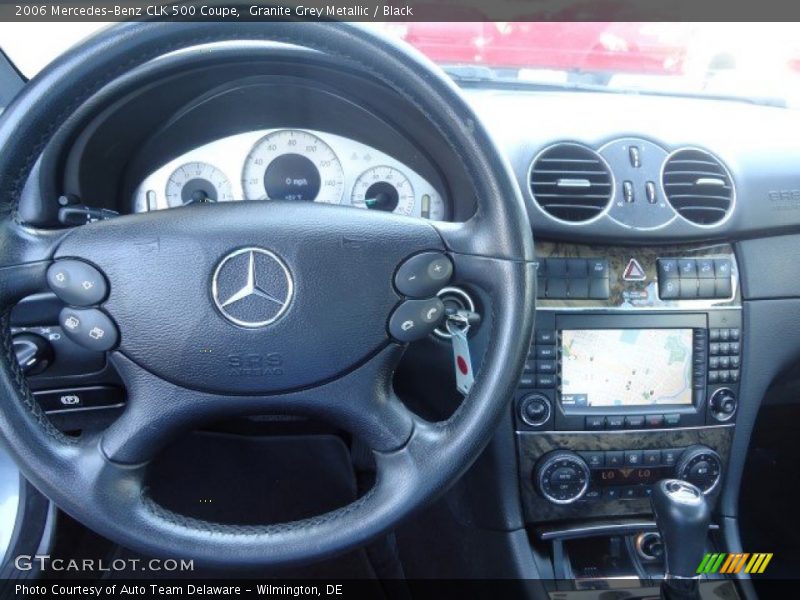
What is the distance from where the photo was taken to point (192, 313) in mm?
1010

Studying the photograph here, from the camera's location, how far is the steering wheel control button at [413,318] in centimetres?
104

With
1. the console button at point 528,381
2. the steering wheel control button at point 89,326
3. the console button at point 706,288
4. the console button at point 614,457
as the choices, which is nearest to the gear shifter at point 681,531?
the console button at point 614,457

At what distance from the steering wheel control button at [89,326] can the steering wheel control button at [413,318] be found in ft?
1.27

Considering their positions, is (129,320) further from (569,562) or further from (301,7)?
(569,562)

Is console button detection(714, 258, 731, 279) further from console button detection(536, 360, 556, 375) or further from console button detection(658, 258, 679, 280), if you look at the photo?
console button detection(536, 360, 556, 375)

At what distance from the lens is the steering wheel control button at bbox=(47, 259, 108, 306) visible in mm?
976

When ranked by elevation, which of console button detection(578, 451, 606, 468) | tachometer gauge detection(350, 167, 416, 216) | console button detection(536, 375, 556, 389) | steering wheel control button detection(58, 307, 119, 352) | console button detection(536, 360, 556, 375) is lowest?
console button detection(578, 451, 606, 468)

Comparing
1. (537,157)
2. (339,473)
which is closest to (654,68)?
(537,157)

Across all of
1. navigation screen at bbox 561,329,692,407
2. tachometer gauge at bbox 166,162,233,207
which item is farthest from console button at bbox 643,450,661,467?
tachometer gauge at bbox 166,162,233,207

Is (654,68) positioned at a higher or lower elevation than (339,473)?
higher

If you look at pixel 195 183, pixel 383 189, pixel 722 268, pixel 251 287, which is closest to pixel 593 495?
pixel 722 268

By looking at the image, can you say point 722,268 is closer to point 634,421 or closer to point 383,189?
point 634,421

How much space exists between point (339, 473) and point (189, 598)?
1.48 feet

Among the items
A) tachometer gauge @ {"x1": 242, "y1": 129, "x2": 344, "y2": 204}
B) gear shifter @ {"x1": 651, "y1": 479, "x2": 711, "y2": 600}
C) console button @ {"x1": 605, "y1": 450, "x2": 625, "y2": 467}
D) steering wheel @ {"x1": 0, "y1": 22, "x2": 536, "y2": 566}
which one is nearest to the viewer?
steering wheel @ {"x1": 0, "y1": 22, "x2": 536, "y2": 566}
